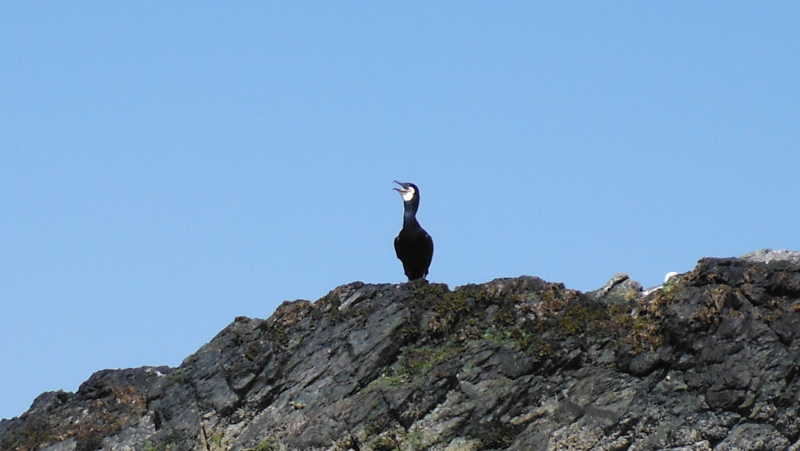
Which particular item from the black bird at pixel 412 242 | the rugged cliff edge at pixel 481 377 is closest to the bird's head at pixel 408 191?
the black bird at pixel 412 242

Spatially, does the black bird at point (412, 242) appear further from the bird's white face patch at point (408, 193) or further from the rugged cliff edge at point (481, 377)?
the rugged cliff edge at point (481, 377)

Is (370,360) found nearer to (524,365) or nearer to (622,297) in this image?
(524,365)

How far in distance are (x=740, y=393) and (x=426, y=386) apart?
14.3ft

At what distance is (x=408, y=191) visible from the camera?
21.6 m

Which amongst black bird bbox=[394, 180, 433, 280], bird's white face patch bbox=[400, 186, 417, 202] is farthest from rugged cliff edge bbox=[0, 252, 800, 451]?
bird's white face patch bbox=[400, 186, 417, 202]

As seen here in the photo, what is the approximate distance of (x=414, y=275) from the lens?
2166 cm

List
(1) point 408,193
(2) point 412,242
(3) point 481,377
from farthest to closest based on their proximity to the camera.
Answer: (1) point 408,193 < (2) point 412,242 < (3) point 481,377

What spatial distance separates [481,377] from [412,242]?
16.5 ft

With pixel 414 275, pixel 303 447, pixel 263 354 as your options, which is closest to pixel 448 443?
pixel 303 447

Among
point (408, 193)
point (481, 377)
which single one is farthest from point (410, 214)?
point (481, 377)

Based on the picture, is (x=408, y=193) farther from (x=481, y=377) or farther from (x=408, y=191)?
(x=481, y=377)

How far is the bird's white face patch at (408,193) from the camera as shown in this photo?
21438 millimetres

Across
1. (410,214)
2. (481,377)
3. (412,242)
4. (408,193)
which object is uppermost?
(408,193)

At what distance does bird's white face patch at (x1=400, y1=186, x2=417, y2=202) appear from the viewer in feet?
70.3
